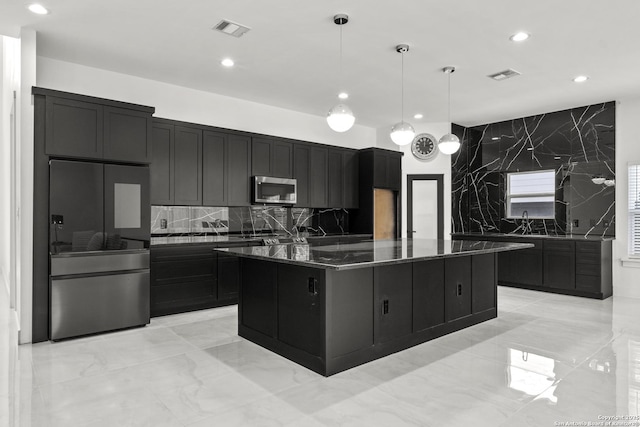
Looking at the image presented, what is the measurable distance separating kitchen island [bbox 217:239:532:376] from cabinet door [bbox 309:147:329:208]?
2.83 m

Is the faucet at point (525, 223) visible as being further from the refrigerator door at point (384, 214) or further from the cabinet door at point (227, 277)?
the cabinet door at point (227, 277)

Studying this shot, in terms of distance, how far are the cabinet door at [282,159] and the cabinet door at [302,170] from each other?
0.10 meters

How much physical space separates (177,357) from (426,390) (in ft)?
6.58

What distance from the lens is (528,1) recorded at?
319cm

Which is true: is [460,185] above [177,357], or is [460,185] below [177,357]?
above

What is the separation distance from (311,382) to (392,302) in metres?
1.04

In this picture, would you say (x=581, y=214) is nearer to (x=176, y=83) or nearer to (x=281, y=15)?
(x=281, y=15)

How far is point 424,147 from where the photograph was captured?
294 inches

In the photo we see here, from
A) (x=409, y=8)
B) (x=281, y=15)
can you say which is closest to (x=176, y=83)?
(x=281, y=15)

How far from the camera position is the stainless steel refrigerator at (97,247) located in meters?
3.78

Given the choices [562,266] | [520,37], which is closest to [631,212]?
[562,266]

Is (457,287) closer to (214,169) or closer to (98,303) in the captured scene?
(214,169)

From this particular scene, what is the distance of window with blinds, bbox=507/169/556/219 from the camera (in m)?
6.78

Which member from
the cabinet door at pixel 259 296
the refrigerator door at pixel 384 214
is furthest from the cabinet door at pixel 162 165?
the refrigerator door at pixel 384 214
